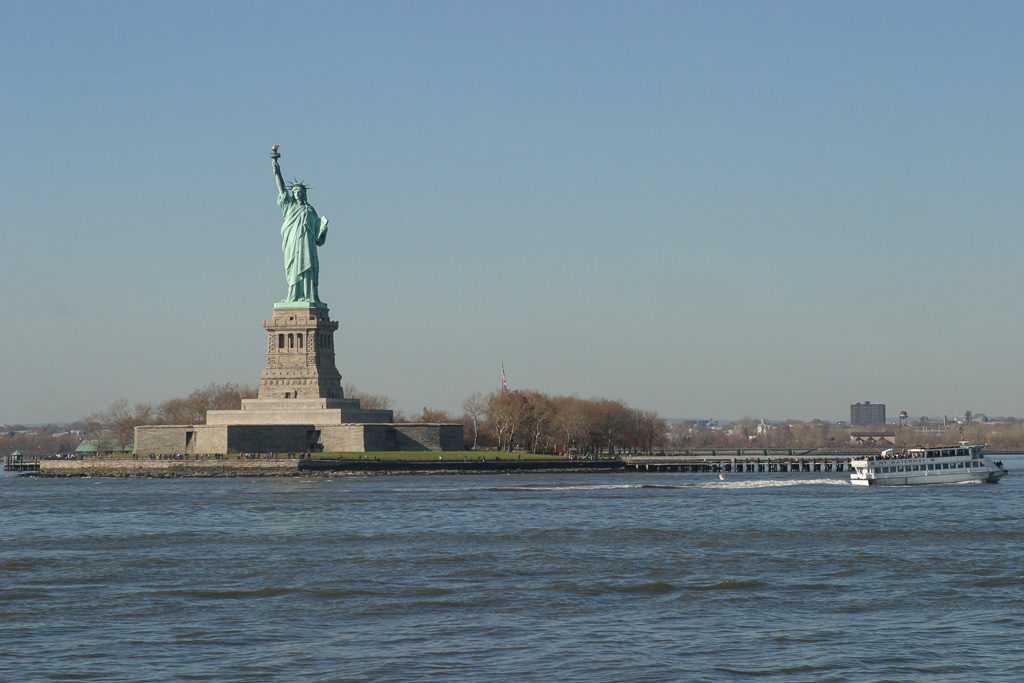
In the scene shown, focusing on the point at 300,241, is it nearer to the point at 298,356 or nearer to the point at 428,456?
the point at 298,356

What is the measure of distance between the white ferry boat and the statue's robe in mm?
42816

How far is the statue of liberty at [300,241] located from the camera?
103 meters

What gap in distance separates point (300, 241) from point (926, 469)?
47.9 meters

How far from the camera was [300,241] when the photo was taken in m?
103

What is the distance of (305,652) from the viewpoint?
1017 inches

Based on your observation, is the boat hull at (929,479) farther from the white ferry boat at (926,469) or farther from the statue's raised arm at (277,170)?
the statue's raised arm at (277,170)

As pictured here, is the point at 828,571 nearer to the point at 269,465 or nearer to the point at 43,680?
the point at 43,680

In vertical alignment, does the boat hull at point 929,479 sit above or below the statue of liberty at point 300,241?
below

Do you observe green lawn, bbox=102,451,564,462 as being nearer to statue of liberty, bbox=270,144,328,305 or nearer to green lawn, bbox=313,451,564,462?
green lawn, bbox=313,451,564,462

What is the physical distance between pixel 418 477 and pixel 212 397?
148ft

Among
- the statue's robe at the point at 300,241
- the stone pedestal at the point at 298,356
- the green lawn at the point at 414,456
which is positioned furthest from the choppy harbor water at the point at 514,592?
the statue's robe at the point at 300,241

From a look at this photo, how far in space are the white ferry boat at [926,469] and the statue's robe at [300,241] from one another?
42816 mm

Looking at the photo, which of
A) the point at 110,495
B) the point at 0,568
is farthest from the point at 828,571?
the point at 110,495

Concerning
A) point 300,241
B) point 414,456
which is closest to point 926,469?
point 414,456
